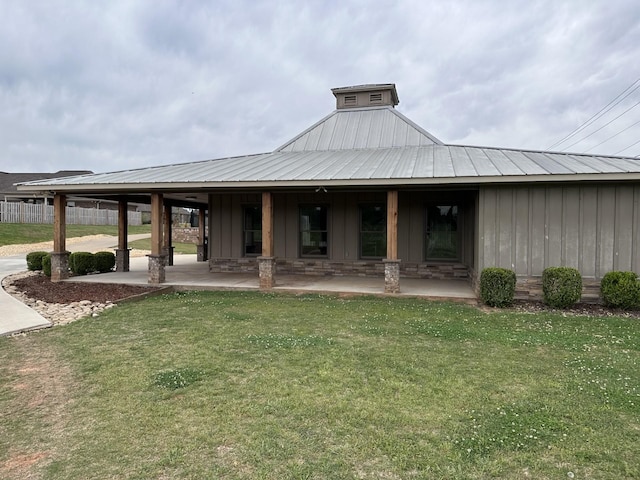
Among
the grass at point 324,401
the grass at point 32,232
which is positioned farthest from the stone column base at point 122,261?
the grass at point 32,232

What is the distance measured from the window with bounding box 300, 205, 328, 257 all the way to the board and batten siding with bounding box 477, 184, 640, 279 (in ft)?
16.8

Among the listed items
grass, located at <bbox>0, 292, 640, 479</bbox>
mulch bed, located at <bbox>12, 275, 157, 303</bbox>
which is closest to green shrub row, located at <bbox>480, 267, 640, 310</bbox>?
grass, located at <bbox>0, 292, 640, 479</bbox>

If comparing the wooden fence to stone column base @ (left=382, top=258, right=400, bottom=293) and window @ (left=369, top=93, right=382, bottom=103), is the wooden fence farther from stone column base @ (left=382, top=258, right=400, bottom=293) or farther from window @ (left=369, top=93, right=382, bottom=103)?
stone column base @ (left=382, top=258, right=400, bottom=293)

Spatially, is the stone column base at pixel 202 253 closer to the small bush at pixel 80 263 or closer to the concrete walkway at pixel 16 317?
the small bush at pixel 80 263

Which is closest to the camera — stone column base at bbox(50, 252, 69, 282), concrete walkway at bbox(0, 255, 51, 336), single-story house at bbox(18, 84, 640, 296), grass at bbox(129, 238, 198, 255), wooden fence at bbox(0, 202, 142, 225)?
concrete walkway at bbox(0, 255, 51, 336)

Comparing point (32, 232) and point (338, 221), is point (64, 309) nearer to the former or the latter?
point (338, 221)

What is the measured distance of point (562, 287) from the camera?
26.9ft

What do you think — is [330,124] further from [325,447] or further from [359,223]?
[325,447]

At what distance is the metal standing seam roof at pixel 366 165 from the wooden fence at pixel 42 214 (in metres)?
21.5

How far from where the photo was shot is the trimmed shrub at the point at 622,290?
8047mm

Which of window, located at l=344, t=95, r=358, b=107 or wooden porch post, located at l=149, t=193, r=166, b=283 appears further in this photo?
window, located at l=344, t=95, r=358, b=107

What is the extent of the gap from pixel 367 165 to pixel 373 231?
235 centimetres

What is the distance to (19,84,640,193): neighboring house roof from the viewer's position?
8.83 m

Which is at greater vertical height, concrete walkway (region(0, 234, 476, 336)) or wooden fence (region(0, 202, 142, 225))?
wooden fence (region(0, 202, 142, 225))
